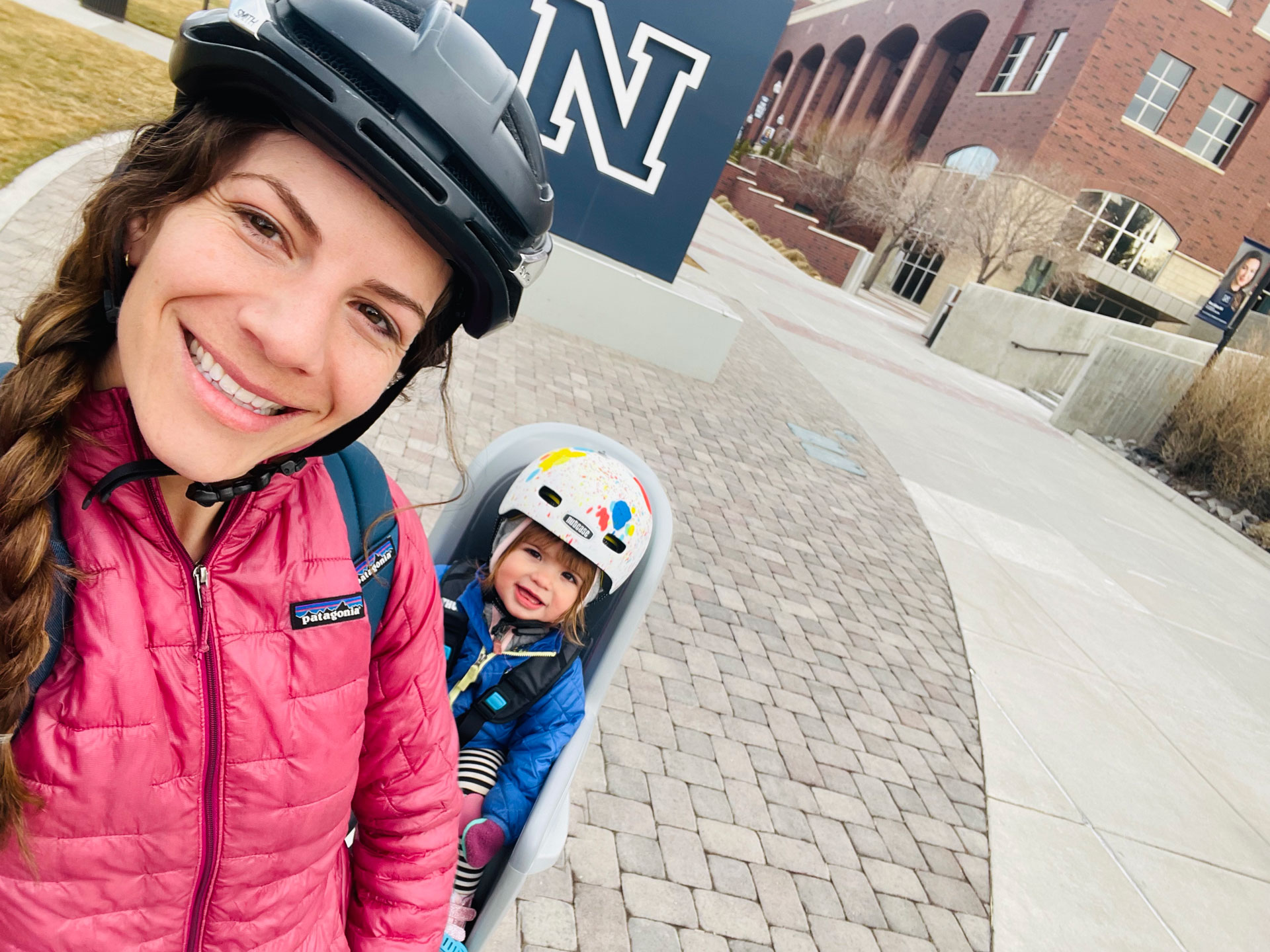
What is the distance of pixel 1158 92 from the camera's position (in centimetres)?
2988

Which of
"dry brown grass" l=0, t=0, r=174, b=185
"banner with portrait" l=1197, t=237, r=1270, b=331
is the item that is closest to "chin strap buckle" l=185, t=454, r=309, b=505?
"dry brown grass" l=0, t=0, r=174, b=185

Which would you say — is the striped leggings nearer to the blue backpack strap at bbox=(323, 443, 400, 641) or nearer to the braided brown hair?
the blue backpack strap at bbox=(323, 443, 400, 641)

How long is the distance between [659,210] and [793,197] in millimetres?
30587

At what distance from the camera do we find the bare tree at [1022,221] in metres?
26.6

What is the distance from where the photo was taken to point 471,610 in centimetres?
220

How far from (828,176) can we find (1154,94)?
11956 mm

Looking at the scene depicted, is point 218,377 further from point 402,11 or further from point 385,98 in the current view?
point 402,11

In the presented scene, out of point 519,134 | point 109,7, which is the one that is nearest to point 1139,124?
point 109,7

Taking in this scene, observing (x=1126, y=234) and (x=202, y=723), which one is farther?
(x=1126, y=234)

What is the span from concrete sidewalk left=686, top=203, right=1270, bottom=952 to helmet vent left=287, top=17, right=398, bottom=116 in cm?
369

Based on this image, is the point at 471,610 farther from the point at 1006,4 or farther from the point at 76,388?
the point at 1006,4

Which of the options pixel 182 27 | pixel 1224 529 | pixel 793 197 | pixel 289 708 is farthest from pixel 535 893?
pixel 793 197

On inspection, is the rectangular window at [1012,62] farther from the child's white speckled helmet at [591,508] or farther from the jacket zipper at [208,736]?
the jacket zipper at [208,736]

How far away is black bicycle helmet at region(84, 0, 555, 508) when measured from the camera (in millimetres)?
980
